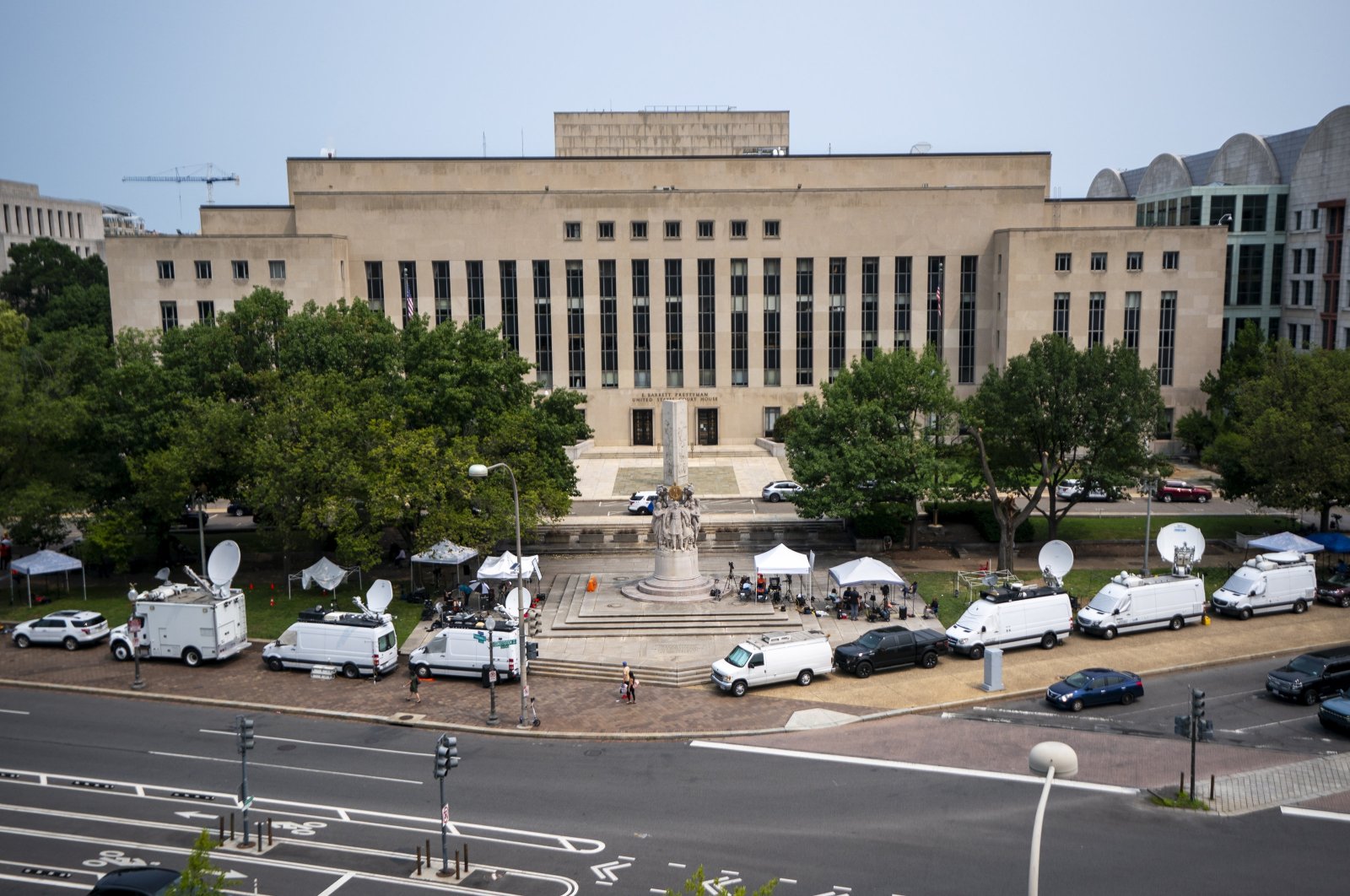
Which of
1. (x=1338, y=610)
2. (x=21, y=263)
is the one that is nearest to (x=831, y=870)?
(x=1338, y=610)

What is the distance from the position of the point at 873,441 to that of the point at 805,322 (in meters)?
34.7

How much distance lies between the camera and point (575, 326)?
83.4m

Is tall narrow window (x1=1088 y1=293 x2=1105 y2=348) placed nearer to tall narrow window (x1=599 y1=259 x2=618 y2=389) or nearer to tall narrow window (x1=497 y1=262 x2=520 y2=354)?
tall narrow window (x1=599 y1=259 x2=618 y2=389)

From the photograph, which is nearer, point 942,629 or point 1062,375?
point 942,629

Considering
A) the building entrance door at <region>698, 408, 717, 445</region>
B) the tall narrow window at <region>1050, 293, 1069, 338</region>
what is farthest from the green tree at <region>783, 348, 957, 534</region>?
the building entrance door at <region>698, 408, 717, 445</region>

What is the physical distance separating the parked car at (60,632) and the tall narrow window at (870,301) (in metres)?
56.9

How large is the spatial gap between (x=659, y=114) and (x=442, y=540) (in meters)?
66.9

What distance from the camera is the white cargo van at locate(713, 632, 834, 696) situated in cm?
3603

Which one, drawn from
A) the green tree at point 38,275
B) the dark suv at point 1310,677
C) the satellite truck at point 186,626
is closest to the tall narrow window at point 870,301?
the dark suv at point 1310,677

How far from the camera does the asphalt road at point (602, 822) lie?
2395cm

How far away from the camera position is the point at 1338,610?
4481 cm

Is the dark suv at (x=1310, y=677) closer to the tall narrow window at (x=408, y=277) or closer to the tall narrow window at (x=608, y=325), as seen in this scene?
the tall narrow window at (x=608, y=325)

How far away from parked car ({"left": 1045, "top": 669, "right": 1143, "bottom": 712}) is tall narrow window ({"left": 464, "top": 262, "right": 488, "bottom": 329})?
5715cm

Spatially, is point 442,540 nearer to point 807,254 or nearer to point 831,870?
point 831,870
